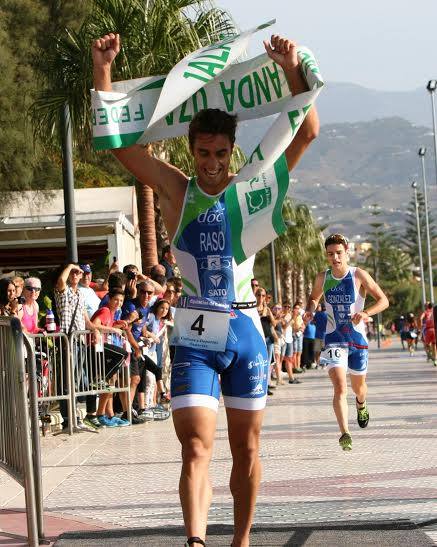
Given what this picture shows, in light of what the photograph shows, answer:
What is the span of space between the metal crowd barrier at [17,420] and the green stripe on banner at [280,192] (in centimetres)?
166

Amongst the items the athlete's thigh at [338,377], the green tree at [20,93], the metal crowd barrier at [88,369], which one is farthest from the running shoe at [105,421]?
the green tree at [20,93]

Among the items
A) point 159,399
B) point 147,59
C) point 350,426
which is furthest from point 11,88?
point 350,426

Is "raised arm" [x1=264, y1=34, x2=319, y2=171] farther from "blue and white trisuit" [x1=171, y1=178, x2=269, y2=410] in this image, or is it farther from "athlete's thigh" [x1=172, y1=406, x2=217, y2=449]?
"athlete's thigh" [x1=172, y1=406, x2=217, y2=449]

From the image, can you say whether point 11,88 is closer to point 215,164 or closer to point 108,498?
point 108,498

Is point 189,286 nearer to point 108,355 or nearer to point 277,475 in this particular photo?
point 277,475

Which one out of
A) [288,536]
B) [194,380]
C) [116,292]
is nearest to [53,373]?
[116,292]

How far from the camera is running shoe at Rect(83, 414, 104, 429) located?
15242 mm

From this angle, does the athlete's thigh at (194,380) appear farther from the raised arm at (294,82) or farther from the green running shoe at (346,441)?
the green running shoe at (346,441)

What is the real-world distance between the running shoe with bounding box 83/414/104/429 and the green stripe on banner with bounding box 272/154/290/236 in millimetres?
9562

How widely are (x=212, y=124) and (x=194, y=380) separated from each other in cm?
116

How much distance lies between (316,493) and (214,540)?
6.85 feet

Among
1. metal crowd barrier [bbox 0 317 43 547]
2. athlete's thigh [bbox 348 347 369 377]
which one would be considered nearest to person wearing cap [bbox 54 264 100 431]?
athlete's thigh [bbox 348 347 369 377]

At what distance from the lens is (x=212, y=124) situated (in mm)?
5961

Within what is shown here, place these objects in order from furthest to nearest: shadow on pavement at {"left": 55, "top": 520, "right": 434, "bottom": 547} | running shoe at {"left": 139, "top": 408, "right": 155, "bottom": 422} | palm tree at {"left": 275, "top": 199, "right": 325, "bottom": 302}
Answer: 1. palm tree at {"left": 275, "top": 199, "right": 325, "bottom": 302}
2. running shoe at {"left": 139, "top": 408, "right": 155, "bottom": 422}
3. shadow on pavement at {"left": 55, "top": 520, "right": 434, "bottom": 547}
